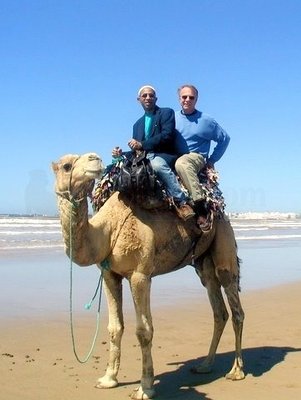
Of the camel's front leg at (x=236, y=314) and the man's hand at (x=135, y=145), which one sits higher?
the man's hand at (x=135, y=145)

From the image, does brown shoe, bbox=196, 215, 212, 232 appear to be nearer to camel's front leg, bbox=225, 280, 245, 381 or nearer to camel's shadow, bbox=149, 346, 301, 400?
camel's front leg, bbox=225, 280, 245, 381

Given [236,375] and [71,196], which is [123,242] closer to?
[71,196]

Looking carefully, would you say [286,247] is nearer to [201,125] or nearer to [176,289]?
[176,289]

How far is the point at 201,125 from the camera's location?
6.79 metres

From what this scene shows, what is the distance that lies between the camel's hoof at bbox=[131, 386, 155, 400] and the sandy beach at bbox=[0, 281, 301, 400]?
126mm

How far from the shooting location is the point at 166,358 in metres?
7.47

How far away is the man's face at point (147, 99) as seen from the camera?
20.2ft

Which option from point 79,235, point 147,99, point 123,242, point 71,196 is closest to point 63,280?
point 123,242

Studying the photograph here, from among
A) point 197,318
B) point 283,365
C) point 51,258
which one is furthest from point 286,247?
point 283,365

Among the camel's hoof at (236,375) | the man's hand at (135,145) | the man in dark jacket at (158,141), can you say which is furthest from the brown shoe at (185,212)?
the camel's hoof at (236,375)

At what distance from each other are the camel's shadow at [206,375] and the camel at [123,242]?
0.19 m

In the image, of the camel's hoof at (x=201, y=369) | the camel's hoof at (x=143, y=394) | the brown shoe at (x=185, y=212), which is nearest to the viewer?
the camel's hoof at (x=143, y=394)

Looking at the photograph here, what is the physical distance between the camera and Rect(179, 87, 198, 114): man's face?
6.73m

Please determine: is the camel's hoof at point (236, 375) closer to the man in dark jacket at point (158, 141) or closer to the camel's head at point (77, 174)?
the man in dark jacket at point (158, 141)
